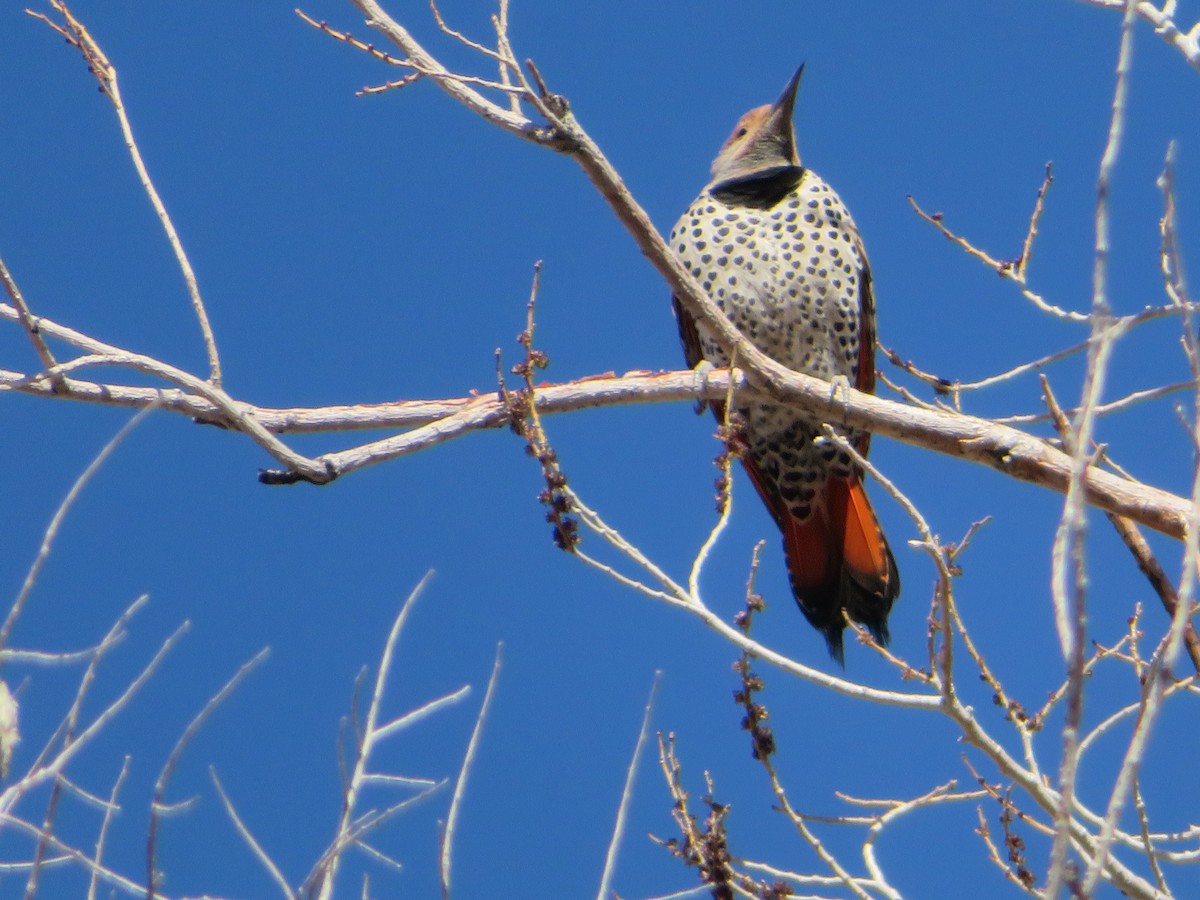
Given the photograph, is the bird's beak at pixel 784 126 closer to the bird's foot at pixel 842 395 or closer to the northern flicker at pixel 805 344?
the northern flicker at pixel 805 344

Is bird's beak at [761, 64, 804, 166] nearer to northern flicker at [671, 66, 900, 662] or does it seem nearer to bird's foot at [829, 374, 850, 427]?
northern flicker at [671, 66, 900, 662]

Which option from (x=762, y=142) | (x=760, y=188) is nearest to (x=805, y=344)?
(x=760, y=188)

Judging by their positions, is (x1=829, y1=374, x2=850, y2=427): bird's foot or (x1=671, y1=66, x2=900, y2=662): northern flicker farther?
(x1=671, y1=66, x2=900, y2=662): northern flicker

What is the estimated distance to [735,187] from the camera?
5750 mm

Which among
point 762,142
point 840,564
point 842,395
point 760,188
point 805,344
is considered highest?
point 762,142

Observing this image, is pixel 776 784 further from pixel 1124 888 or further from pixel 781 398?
pixel 781 398

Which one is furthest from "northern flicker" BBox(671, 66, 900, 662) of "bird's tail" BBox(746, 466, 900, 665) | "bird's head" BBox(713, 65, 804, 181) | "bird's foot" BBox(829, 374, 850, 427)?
"bird's foot" BBox(829, 374, 850, 427)

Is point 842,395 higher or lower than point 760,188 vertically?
lower

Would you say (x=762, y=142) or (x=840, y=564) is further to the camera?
(x=762, y=142)

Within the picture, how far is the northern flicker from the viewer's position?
5.20 meters

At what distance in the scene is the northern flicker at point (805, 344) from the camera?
17.0ft

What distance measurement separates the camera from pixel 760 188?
5.68 metres

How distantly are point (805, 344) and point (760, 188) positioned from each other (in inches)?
31.3

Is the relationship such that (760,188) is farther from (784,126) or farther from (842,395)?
(842,395)
